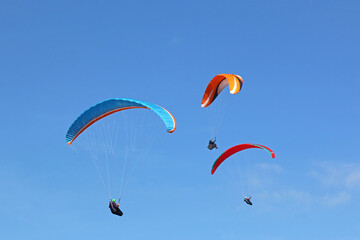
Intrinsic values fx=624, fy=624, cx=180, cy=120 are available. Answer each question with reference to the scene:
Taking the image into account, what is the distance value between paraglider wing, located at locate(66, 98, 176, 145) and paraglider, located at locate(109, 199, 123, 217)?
601 centimetres

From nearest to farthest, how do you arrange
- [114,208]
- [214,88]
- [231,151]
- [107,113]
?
1. [114,208]
2. [107,113]
3. [214,88]
4. [231,151]

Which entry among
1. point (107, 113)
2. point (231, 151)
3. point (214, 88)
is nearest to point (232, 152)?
point (231, 151)

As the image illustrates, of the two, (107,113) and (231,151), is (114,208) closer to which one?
(107,113)

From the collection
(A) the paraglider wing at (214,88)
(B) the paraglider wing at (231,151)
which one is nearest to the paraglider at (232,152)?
(B) the paraglider wing at (231,151)

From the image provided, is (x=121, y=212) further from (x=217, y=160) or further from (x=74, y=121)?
(x=217, y=160)

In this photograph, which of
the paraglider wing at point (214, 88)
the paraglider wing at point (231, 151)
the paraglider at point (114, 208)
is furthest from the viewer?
the paraglider wing at point (231, 151)

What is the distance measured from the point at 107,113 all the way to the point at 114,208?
25.6 feet

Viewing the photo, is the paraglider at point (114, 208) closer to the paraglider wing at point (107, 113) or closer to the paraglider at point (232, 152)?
the paraglider wing at point (107, 113)

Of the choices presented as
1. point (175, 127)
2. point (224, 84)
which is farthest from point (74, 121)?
point (224, 84)

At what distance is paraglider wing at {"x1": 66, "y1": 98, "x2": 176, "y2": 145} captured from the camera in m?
40.5

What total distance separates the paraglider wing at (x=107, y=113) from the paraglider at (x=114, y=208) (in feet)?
19.7

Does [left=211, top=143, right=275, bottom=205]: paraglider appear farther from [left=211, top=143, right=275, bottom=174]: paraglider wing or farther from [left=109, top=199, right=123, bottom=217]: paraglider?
[left=109, top=199, right=123, bottom=217]: paraglider

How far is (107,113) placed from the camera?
147 ft

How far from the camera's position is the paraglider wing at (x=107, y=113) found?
133 feet
